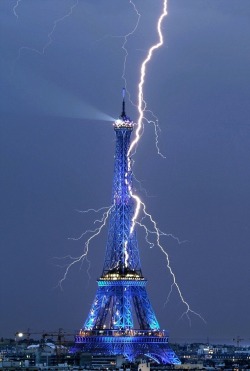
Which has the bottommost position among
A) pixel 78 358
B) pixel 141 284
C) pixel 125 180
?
pixel 78 358

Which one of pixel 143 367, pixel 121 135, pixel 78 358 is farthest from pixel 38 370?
pixel 121 135

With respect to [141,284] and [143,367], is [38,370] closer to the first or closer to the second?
[143,367]

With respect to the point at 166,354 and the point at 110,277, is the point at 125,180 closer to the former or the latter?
the point at 110,277

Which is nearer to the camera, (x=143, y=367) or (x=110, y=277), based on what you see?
(x=143, y=367)

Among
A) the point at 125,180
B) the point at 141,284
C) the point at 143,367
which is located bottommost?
the point at 143,367

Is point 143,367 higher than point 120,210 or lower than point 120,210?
lower

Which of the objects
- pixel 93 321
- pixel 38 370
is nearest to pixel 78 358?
pixel 93 321
